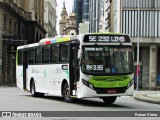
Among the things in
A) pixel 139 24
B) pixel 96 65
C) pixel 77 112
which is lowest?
pixel 77 112

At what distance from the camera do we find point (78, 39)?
20.3m

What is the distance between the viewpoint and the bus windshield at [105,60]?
19.8 m

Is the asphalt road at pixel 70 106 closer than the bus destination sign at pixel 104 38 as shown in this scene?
Yes

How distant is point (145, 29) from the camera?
54.1 m

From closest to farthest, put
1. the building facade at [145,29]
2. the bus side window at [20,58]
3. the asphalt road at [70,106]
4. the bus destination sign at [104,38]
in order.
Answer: the asphalt road at [70,106], the bus destination sign at [104,38], the bus side window at [20,58], the building facade at [145,29]

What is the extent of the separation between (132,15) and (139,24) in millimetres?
1372

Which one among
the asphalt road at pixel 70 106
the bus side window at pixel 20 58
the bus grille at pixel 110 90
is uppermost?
the bus side window at pixel 20 58

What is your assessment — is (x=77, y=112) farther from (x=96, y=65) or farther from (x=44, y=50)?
(x=44, y=50)

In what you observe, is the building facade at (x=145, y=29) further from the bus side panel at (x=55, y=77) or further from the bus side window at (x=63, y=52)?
the bus side window at (x=63, y=52)

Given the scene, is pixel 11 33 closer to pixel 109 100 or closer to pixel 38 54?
pixel 38 54

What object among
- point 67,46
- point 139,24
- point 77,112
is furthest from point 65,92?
point 139,24

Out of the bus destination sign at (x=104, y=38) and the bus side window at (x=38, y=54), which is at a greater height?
the bus destination sign at (x=104, y=38)

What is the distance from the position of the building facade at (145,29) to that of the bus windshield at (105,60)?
33.2 meters

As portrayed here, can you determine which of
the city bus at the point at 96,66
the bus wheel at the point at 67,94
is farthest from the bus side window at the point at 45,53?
the bus wheel at the point at 67,94
